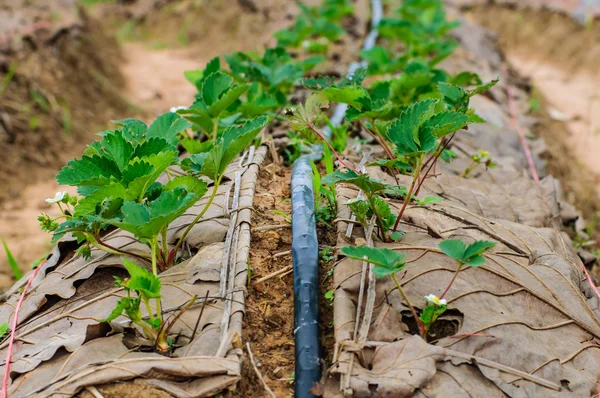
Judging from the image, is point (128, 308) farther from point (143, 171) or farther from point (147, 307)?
point (143, 171)

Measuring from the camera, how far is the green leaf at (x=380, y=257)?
1583 millimetres

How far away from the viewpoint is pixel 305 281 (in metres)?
1.83

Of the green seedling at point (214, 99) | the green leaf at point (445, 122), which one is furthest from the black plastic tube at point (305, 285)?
the green leaf at point (445, 122)

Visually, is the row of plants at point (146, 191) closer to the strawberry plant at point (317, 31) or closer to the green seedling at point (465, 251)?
the green seedling at point (465, 251)

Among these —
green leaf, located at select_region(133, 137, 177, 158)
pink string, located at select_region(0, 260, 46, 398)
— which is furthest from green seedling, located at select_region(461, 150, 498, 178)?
pink string, located at select_region(0, 260, 46, 398)

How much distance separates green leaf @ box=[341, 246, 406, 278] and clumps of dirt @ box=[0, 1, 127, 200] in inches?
146

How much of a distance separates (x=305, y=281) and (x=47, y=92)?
14.5ft

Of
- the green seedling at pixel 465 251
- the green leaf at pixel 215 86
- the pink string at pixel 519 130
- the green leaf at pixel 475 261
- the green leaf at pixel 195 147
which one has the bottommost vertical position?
the pink string at pixel 519 130

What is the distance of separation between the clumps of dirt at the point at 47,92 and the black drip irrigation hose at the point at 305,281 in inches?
124

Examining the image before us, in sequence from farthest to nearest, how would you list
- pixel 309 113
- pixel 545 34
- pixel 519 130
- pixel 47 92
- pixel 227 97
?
pixel 545 34 → pixel 47 92 → pixel 519 130 → pixel 227 97 → pixel 309 113

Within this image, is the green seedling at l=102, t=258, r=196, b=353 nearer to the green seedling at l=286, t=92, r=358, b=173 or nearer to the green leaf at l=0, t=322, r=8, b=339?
the green leaf at l=0, t=322, r=8, b=339

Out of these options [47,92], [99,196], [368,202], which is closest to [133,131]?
[99,196]

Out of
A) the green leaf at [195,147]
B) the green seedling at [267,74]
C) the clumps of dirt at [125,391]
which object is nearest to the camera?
the clumps of dirt at [125,391]

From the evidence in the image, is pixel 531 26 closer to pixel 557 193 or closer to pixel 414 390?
pixel 557 193
